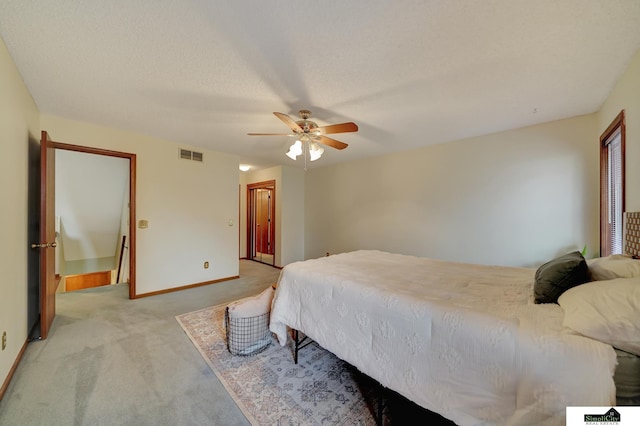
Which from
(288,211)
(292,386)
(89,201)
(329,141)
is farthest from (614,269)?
(89,201)

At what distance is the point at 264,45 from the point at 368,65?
29.9 inches

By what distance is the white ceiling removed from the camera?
129cm

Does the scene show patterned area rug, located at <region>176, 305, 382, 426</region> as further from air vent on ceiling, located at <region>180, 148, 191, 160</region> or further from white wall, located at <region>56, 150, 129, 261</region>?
white wall, located at <region>56, 150, 129, 261</region>

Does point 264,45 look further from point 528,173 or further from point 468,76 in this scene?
point 528,173

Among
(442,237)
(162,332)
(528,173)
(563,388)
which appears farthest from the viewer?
(442,237)

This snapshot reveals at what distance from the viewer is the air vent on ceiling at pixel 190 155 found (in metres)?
3.79

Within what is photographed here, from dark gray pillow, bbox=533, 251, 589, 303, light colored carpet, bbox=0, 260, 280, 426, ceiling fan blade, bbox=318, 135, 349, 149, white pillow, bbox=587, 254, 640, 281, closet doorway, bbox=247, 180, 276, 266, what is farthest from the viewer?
closet doorway, bbox=247, 180, 276, 266

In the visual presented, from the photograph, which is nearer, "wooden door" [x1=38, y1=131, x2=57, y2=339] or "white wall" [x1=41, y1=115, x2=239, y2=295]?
"wooden door" [x1=38, y1=131, x2=57, y2=339]

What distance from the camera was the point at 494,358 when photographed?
3.28 ft

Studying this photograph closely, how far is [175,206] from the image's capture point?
375cm

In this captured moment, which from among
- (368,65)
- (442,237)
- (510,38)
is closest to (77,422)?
(368,65)

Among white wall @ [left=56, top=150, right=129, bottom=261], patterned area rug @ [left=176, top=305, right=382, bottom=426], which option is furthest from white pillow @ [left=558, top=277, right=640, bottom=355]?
white wall @ [left=56, top=150, right=129, bottom=261]

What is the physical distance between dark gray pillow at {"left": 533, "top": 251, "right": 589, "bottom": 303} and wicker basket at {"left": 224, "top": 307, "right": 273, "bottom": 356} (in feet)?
6.77

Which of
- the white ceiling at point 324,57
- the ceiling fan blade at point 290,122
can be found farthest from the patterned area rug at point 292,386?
the white ceiling at point 324,57
